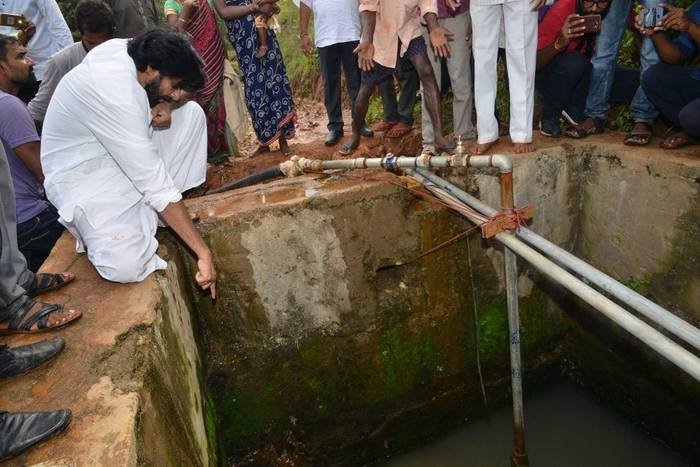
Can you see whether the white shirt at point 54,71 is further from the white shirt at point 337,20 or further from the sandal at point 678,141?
the sandal at point 678,141

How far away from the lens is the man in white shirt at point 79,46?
3711 millimetres

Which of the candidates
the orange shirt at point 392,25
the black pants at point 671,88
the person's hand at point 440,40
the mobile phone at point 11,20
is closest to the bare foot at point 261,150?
the orange shirt at point 392,25

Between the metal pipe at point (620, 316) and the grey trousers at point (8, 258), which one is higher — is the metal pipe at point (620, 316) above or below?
below

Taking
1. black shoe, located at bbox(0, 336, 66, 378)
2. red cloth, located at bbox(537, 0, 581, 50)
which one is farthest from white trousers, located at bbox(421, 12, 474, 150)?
black shoe, located at bbox(0, 336, 66, 378)

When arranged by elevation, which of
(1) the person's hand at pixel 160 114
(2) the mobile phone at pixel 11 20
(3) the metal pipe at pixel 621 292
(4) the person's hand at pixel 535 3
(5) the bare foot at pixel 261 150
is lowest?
(3) the metal pipe at pixel 621 292

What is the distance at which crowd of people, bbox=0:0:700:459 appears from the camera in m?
2.43

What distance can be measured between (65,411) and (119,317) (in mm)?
609

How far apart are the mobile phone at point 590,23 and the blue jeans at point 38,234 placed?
4.01 metres

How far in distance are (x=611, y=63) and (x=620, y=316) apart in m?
2.75

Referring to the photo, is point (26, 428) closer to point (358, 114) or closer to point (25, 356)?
point (25, 356)

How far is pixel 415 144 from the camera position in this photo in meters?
4.64

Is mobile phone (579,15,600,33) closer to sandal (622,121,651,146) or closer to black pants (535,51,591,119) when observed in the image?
black pants (535,51,591,119)

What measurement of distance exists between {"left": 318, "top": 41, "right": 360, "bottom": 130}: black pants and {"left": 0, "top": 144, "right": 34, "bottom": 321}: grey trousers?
3.02 m

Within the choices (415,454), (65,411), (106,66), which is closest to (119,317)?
(65,411)
